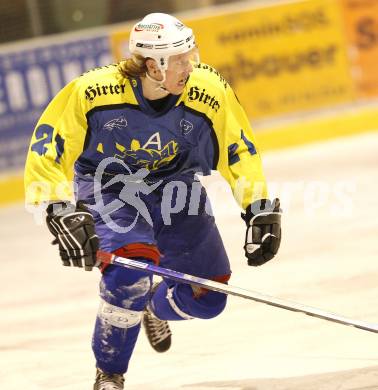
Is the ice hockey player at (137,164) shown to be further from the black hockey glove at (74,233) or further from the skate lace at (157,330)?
the skate lace at (157,330)

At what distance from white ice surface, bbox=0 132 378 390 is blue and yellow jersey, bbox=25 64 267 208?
710 millimetres

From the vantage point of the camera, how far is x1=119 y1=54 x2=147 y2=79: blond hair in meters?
3.66

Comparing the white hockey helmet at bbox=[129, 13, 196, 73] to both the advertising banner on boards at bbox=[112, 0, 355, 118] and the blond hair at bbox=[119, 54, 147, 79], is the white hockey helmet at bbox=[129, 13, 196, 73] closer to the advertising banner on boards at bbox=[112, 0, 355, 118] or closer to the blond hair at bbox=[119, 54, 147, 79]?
the blond hair at bbox=[119, 54, 147, 79]

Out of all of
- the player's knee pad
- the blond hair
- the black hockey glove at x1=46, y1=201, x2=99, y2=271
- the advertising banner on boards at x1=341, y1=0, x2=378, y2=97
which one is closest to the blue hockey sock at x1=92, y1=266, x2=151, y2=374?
the player's knee pad

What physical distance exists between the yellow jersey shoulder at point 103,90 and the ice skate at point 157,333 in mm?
1012

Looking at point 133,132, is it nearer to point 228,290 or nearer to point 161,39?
point 161,39

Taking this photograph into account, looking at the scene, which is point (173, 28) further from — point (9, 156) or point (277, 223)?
point (9, 156)

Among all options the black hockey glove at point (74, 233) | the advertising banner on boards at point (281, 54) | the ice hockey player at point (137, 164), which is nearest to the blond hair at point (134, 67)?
the ice hockey player at point (137, 164)

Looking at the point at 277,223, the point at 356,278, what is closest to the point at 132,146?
the point at 277,223

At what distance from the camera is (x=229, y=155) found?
3771mm

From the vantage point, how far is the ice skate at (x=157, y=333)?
431 cm

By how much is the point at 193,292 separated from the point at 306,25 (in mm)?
5855

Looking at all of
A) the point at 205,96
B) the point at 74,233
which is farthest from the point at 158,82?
the point at 74,233

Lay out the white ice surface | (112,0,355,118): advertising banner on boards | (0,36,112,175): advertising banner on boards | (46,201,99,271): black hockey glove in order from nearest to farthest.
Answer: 1. (46,201,99,271): black hockey glove
2. the white ice surface
3. (0,36,112,175): advertising banner on boards
4. (112,0,355,118): advertising banner on boards
